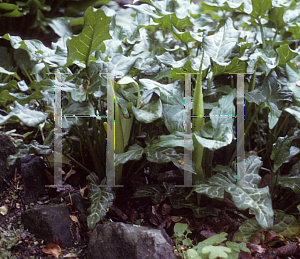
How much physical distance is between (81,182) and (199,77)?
692mm

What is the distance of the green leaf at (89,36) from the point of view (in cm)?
83

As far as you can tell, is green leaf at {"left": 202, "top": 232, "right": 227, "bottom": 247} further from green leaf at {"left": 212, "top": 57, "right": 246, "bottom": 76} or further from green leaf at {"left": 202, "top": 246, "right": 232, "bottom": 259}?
green leaf at {"left": 212, "top": 57, "right": 246, "bottom": 76}

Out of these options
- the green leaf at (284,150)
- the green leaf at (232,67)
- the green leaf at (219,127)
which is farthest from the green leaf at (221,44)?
the green leaf at (284,150)

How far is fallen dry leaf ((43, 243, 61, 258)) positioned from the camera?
2.87 ft

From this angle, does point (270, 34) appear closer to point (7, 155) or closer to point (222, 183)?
point (222, 183)

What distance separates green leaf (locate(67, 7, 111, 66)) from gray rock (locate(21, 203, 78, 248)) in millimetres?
547

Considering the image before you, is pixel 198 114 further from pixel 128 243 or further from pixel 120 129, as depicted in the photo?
pixel 128 243

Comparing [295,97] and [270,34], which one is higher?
[270,34]

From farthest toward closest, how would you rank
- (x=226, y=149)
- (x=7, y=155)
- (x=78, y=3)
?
(x=78, y=3), (x=226, y=149), (x=7, y=155)

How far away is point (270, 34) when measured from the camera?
152 centimetres

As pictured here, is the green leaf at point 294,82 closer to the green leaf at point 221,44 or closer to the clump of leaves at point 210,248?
the green leaf at point 221,44

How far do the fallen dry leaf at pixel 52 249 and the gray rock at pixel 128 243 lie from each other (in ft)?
0.43

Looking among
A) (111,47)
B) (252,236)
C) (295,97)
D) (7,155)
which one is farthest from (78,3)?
(252,236)

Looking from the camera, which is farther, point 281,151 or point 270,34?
point 270,34
